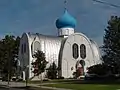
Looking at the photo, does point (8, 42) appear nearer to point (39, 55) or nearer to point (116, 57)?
point (39, 55)

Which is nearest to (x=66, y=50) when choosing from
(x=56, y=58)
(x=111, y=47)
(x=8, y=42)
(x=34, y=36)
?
(x=56, y=58)

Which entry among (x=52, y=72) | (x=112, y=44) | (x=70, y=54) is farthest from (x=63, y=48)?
(x=112, y=44)

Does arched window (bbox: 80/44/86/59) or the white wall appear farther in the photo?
arched window (bbox: 80/44/86/59)

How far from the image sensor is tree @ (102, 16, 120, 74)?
5331cm

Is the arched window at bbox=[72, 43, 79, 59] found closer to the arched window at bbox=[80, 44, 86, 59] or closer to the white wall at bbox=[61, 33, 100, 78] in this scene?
the white wall at bbox=[61, 33, 100, 78]

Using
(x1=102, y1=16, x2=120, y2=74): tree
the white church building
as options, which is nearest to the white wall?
the white church building

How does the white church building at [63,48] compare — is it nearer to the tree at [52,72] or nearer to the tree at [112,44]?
the tree at [52,72]

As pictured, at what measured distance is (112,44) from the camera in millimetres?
54594

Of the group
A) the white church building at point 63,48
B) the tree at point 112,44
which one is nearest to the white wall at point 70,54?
the white church building at point 63,48

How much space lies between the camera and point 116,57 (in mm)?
53188

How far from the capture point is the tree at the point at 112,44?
5331cm

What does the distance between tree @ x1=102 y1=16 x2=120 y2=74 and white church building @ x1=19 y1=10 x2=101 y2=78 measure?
18.6 meters

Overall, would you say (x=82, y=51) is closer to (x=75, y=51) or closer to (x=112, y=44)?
(x=75, y=51)

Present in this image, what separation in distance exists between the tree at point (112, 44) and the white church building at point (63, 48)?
18.6m
